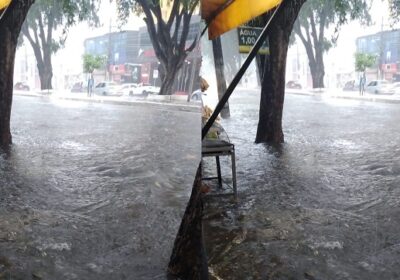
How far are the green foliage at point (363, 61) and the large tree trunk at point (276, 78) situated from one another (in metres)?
0.71

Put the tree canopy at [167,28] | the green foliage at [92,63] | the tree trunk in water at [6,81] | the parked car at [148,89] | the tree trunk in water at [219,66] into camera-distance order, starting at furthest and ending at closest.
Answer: the green foliage at [92,63]
the parked car at [148,89]
the tree trunk in water at [6,81]
the tree canopy at [167,28]
the tree trunk in water at [219,66]

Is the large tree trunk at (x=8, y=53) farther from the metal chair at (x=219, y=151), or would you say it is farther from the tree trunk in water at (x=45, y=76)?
the metal chair at (x=219, y=151)

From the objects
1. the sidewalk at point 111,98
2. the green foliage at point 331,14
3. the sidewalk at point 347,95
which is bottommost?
the sidewalk at point 111,98

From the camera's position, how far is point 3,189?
246cm

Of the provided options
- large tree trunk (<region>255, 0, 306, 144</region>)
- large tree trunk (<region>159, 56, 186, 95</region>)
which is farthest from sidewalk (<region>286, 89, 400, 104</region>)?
large tree trunk (<region>159, 56, 186, 95</region>)

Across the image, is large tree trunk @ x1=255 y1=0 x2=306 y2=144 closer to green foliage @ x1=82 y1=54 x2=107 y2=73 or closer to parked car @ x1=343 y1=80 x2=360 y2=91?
parked car @ x1=343 y1=80 x2=360 y2=91

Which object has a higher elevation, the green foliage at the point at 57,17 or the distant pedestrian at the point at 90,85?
the green foliage at the point at 57,17

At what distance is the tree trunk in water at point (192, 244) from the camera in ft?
5.07

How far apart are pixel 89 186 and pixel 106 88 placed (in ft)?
2.27

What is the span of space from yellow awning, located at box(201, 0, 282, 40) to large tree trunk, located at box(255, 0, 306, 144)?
0.22m

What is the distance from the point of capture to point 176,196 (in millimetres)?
3047

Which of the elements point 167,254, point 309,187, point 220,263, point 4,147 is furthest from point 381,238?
point 4,147

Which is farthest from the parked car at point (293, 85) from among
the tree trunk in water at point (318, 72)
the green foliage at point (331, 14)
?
the green foliage at point (331, 14)

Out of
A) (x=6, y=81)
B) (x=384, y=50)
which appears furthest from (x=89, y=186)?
(x=384, y=50)
